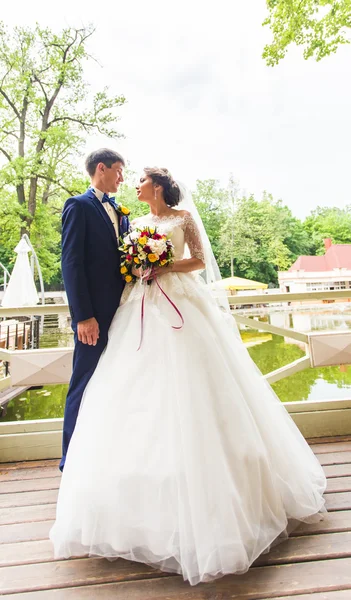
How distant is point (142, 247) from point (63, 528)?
109 centimetres

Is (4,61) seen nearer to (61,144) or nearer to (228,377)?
(61,144)

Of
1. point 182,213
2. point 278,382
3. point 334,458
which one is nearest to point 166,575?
point 334,458

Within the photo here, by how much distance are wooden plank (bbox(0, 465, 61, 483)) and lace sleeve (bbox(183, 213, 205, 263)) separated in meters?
1.45

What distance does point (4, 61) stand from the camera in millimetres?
11992

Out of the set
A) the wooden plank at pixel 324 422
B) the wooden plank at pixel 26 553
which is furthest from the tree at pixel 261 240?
the wooden plank at pixel 26 553

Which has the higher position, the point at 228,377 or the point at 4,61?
the point at 4,61

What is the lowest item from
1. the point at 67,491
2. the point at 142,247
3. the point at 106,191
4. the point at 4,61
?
the point at 67,491

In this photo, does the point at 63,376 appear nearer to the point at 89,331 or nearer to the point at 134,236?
the point at 89,331

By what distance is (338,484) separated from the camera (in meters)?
1.73

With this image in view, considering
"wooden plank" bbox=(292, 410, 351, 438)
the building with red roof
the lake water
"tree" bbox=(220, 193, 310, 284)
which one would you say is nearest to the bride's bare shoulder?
the lake water

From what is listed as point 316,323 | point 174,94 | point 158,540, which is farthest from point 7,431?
point 174,94

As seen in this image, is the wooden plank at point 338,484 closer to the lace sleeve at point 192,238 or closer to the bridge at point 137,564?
the bridge at point 137,564

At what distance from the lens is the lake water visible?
6.40m

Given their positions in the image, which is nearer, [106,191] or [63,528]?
[63,528]
